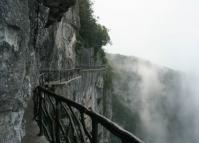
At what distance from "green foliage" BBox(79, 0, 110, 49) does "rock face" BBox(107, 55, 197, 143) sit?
3822 centimetres

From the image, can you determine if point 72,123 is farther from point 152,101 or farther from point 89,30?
point 152,101

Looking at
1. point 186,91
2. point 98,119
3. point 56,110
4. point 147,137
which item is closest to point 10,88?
point 98,119

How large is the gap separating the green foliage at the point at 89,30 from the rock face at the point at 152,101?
38218 millimetres

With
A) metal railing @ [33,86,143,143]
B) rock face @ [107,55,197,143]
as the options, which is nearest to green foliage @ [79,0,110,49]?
metal railing @ [33,86,143,143]

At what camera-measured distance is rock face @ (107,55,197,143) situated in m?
86.6

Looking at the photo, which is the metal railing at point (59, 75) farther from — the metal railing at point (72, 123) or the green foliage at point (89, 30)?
the green foliage at point (89, 30)

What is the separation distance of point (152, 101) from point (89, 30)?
6532 centimetres

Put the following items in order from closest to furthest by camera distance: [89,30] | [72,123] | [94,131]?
[94,131] < [72,123] < [89,30]

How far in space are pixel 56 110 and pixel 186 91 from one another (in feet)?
352

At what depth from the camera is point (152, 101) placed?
3994 inches

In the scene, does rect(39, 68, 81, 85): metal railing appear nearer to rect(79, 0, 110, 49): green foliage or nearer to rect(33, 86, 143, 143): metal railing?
rect(33, 86, 143, 143): metal railing

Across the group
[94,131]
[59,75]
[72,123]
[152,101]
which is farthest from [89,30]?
[152,101]

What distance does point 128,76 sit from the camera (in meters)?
102

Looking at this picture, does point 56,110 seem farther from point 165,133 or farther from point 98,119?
point 165,133
